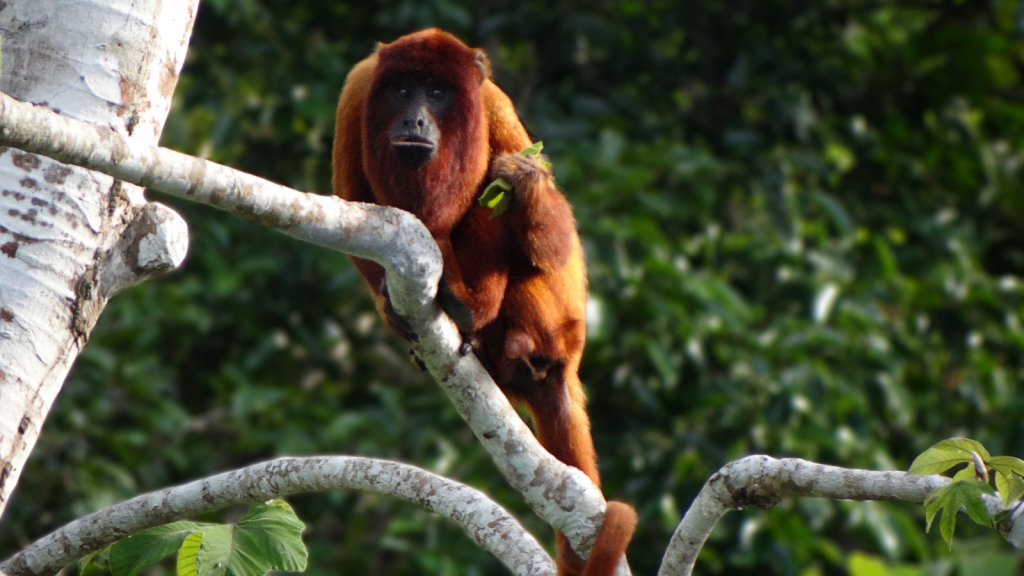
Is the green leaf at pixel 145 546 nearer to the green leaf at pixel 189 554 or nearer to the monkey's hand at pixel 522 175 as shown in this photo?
the green leaf at pixel 189 554

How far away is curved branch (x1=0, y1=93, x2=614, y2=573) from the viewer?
131 centimetres

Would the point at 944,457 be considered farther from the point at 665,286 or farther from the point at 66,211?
the point at 665,286

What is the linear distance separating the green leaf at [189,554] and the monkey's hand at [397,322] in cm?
52

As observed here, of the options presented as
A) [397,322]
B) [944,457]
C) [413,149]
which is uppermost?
[413,149]

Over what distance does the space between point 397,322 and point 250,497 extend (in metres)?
0.43

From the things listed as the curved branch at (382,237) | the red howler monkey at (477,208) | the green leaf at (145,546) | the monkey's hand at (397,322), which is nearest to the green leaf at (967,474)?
the curved branch at (382,237)

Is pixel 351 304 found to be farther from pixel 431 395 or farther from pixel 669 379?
pixel 669 379

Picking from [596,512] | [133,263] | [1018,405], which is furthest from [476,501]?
A: [1018,405]

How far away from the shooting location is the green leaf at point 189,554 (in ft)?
5.56

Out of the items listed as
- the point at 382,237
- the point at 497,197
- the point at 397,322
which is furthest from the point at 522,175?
the point at 382,237

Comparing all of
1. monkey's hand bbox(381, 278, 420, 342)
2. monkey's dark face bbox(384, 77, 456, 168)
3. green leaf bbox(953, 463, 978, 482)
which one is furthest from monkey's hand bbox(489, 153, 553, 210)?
green leaf bbox(953, 463, 978, 482)

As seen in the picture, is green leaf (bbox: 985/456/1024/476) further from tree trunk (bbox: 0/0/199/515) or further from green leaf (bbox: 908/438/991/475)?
tree trunk (bbox: 0/0/199/515)

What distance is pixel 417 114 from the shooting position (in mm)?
2238

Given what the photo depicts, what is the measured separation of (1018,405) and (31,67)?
12.7ft
